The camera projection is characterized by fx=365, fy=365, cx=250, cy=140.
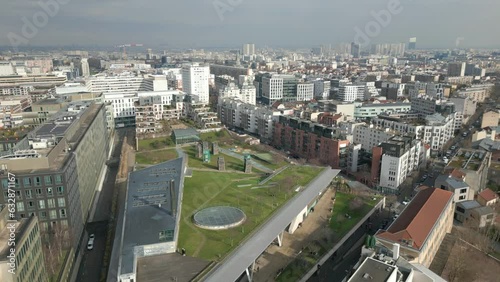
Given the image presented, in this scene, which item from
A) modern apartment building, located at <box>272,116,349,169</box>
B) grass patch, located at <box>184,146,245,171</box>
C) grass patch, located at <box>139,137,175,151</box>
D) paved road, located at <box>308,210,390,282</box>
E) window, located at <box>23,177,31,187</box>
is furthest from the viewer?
grass patch, located at <box>139,137,175,151</box>

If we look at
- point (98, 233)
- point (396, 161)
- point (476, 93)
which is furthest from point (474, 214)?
point (476, 93)

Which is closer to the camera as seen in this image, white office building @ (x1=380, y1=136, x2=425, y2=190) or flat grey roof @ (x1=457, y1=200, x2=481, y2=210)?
flat grey roof @ (x1=457, y1=200, x2=481, y2=210)

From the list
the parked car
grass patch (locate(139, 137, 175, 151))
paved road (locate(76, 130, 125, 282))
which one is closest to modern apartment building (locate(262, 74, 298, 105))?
grass patch (locate(139, 137, 175, 151))

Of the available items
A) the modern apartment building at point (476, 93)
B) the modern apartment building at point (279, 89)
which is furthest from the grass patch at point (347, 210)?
the modern apartment building at point (476, 93)

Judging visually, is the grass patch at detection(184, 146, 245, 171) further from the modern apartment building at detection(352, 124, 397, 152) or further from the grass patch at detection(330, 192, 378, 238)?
the modern apartment building at detection(352, 124, 397, 152)

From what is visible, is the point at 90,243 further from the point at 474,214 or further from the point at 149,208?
the point at 474,214

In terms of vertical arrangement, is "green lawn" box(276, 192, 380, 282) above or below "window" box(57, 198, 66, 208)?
below

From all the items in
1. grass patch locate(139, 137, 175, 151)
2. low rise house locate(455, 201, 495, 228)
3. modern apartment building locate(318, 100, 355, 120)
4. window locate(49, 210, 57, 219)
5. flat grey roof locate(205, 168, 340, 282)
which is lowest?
low rise house locate(455, 201, 495, 228)
